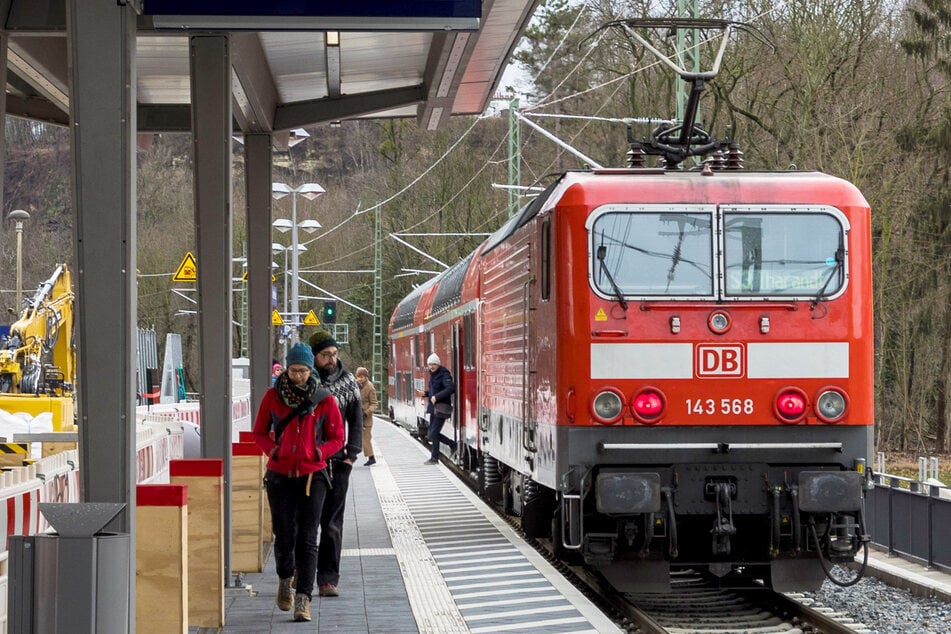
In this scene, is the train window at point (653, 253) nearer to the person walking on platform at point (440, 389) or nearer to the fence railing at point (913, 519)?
the fence railing at point (913, 519)

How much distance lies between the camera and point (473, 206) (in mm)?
57250

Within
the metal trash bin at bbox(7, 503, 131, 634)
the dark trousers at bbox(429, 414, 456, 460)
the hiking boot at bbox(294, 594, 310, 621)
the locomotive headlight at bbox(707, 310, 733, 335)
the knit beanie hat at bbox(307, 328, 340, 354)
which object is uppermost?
the locomotive headlight at bbox(707, 310, 733, 335)

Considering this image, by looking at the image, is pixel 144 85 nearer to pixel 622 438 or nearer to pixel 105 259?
pixel 622 438

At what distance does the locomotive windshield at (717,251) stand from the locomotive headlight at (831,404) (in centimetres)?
73

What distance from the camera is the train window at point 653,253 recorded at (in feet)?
38.0

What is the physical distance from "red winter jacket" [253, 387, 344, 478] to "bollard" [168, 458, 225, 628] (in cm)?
36

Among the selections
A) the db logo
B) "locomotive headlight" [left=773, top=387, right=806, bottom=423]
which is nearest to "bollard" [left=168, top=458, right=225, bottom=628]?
the db logo

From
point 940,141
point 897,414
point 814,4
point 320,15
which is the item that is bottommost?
point 897,414

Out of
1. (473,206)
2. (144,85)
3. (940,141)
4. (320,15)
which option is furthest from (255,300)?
(473,206)

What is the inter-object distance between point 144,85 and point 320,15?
7629 millimetres

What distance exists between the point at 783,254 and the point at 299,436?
4.03 meters

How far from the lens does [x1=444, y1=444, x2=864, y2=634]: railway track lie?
10961 mm

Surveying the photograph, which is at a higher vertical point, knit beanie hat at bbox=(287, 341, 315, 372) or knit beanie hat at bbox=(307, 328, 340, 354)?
knit beanie hat at bbox=(307, 328, 340, 354)

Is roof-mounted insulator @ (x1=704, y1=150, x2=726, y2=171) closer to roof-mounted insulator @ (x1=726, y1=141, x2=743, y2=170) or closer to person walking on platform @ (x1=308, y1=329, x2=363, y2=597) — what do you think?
roof-mounted insulator @ (x1=726, y1=141, x2=743, y2=170)
